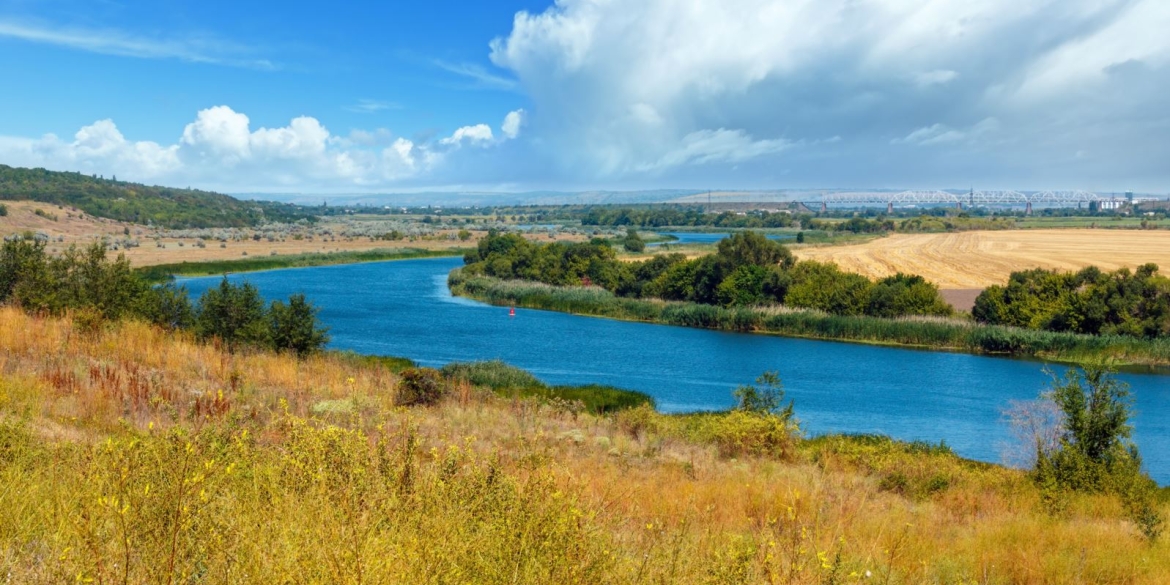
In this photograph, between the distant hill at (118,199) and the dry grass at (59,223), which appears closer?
the dry grass at (59,223)

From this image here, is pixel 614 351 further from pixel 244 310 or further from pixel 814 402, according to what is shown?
pixel 244 310

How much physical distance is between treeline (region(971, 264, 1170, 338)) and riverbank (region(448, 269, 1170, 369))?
1909 mm

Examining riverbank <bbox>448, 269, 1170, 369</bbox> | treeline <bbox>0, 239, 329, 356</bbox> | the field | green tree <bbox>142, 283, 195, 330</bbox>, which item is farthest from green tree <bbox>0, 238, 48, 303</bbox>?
the field

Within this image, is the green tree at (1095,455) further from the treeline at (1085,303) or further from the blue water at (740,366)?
the treeline at (1085,303)

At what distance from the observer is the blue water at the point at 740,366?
2725 cm

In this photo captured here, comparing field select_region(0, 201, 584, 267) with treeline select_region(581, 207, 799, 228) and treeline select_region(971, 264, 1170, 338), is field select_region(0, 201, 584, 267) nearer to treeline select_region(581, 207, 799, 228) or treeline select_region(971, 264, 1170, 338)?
treeline select_region(971, 264, 1170, 338)

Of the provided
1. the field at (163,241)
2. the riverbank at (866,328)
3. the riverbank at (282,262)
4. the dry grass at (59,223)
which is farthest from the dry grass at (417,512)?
the dry grass at (59,223)

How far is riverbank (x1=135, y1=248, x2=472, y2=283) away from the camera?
6612cm

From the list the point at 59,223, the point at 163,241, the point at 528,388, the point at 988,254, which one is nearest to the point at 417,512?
the point at 528,388

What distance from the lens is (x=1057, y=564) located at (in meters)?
8.66

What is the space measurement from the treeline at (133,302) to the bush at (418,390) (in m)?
6.40

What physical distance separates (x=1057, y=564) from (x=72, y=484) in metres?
8.59

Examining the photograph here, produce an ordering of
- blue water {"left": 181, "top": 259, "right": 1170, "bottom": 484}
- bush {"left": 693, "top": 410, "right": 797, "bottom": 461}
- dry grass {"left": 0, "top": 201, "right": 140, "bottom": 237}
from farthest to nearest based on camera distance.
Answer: dry grass {"left": 0, "top": 201, "right": 140, "bottom": 237}, blue water {"left": 181, "top": 259, "right": 1170, "bottom": 484}, bush {"left": 693, "top": 410, "right": 797, "bottom": 461}

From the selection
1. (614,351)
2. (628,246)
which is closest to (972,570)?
(614,351)
